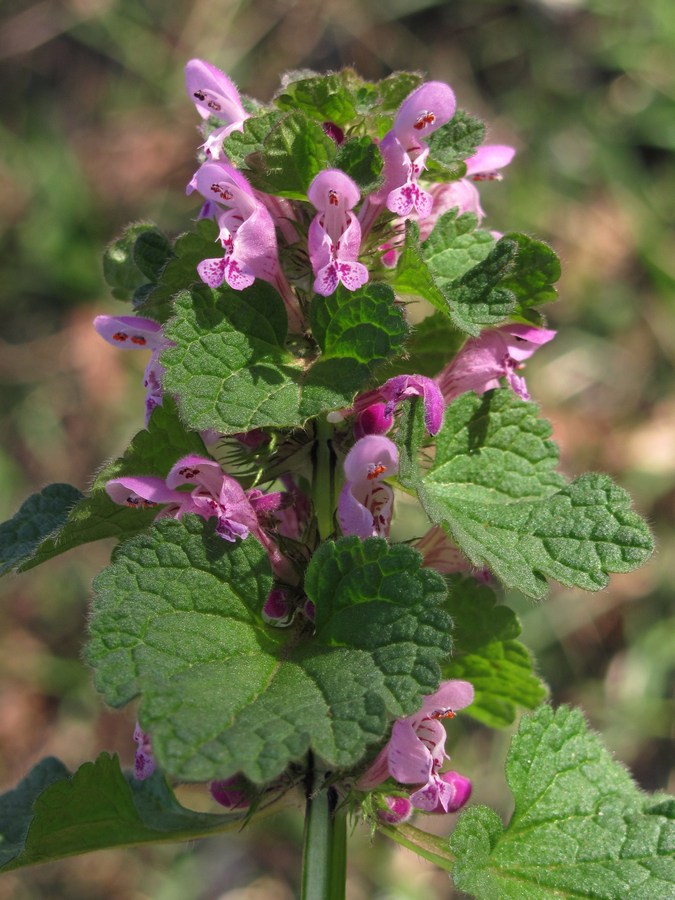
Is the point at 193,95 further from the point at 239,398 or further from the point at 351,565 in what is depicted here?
the point at 351,565

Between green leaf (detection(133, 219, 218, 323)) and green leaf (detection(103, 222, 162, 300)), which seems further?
green leaf (detection(103, 222, 162, 300))

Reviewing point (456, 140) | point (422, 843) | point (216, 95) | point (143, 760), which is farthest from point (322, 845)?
point (216, 95)

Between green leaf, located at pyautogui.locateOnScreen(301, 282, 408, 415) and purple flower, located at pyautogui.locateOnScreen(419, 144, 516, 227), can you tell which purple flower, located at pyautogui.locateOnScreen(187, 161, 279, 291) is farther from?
purple flower, located at pyautogui.locateOnScreen(419, 144, 516, 227)

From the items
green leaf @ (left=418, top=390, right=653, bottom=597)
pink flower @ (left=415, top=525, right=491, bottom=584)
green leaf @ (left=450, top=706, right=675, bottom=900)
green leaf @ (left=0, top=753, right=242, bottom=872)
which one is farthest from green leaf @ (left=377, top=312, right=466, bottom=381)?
green leaf @ (left=0, top=753, right=242, bottom=872)

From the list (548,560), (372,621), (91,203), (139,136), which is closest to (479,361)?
(548,560)

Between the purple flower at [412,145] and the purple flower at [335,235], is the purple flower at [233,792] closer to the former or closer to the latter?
the purple flower at [335,235]

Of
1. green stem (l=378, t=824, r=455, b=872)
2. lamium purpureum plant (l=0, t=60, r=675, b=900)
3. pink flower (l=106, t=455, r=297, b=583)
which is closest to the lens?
lamium purpureum plant (l=0, t=60, r=675, b=900)
